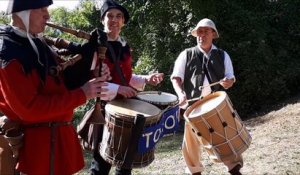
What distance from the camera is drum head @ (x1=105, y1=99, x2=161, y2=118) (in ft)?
10.5

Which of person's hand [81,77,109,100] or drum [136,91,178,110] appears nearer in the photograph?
person's hand [81,77,109,100]

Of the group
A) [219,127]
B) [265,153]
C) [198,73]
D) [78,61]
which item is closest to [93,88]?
[78,61]

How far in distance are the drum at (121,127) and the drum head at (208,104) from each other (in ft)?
2.46

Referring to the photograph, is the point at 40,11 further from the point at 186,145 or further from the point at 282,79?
the point at 282,79

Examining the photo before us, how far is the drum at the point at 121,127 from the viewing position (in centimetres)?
319

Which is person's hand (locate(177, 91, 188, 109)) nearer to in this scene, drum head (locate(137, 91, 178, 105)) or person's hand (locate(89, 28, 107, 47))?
drum head (locate(137, 91, 178, 105))

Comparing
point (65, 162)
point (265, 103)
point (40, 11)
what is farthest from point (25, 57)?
point (265, 103)

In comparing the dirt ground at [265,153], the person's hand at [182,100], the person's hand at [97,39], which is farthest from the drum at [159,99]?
the dirt ground at [265,153]

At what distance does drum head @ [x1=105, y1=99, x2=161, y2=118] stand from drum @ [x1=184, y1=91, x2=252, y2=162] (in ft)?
2.36

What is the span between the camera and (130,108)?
10.8ft

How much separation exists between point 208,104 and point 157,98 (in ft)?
2.18

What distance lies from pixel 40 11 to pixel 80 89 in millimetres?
480

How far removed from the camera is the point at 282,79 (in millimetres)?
9602

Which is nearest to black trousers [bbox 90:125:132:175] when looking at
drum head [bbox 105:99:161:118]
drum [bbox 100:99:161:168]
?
drum [bbox 100:99:161:168]
